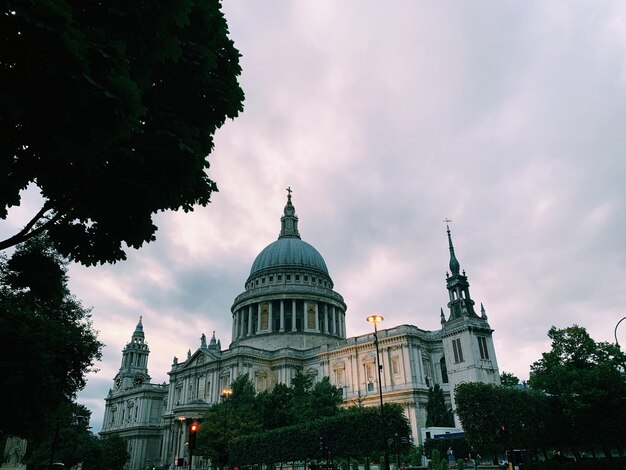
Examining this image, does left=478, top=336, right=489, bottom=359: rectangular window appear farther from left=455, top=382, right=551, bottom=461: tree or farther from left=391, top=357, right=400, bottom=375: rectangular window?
left=455, top=382, right=551, bottom=461: tree

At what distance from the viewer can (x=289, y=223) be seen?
353 ft

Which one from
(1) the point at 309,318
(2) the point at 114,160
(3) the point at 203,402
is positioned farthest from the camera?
(1) the point at 309,318

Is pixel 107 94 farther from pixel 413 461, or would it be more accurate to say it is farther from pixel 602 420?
pixel 413 461

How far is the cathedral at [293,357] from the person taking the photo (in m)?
57.4

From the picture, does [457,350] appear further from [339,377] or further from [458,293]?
[339,377]

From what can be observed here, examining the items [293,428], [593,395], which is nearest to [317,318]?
[293,428]

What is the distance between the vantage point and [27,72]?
7.45m

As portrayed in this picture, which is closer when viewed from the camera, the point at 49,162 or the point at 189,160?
the point at 49,162

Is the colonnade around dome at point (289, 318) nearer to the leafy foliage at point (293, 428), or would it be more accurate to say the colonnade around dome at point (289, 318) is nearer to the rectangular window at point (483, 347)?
the leafy foliage at point (293, 428)

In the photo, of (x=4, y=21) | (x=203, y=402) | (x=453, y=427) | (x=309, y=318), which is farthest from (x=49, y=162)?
(x=309, y=318)

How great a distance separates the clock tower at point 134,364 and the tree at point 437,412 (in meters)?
79.5

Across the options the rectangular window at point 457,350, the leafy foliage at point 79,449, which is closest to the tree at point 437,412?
the rectangular window at point 457,350

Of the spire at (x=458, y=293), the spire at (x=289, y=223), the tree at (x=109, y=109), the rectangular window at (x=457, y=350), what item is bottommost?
the tree at (x=109, y=109)

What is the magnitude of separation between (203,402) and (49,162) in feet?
227
